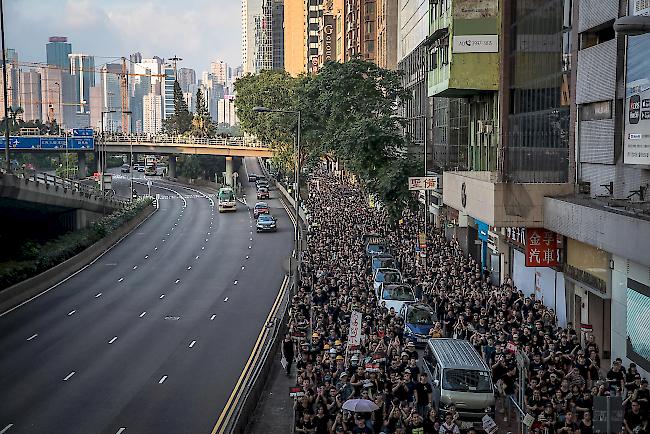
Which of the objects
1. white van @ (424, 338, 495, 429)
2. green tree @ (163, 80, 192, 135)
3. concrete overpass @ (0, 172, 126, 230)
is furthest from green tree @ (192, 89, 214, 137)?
white van @ (424, 338, 495, 429)

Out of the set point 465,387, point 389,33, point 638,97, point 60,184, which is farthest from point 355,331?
point 389,33

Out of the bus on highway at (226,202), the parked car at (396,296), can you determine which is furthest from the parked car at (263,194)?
the parked car at (396,296)

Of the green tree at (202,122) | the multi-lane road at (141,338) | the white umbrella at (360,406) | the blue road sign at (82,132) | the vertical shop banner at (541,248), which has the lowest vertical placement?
the multi-lane road at (141,338)

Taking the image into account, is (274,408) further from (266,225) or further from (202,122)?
(202,122)

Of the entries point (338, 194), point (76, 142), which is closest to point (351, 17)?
point (76, 142)

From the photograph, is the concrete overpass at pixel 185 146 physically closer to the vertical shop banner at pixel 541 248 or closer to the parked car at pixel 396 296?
the parked car at pixel 396 296
